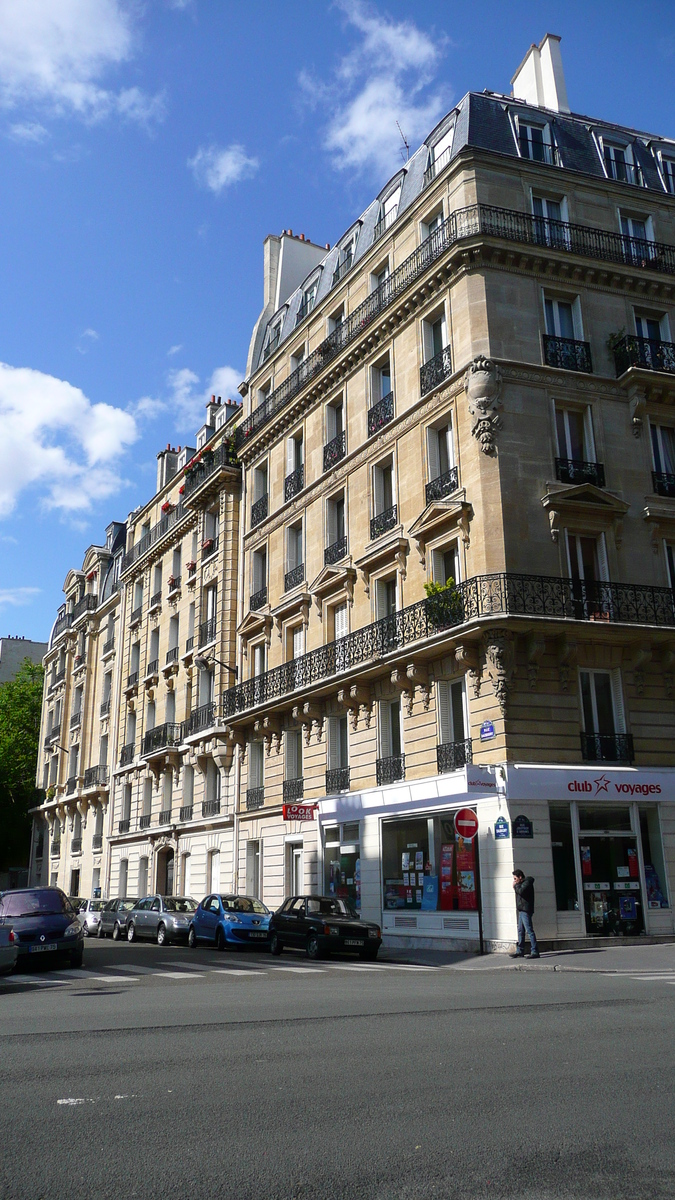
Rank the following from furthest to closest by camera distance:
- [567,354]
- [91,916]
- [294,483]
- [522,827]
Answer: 1. [91,916]
2. [294,483]
3. [567,354]
4. [522,827]

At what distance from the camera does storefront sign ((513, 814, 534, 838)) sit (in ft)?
65.0

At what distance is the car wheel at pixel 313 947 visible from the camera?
19.0 meters

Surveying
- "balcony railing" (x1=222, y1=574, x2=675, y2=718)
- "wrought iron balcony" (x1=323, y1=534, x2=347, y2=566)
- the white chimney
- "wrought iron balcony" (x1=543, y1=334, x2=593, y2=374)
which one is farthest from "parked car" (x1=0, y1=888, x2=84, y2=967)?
the white chimney

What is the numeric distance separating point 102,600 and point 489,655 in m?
36.5

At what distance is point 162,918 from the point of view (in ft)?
86.5

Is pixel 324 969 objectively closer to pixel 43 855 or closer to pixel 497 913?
pixel 497 913

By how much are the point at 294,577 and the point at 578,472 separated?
1063 centimetres

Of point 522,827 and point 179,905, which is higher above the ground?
point 522,827

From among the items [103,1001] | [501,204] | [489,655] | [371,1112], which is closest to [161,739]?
[489,655]

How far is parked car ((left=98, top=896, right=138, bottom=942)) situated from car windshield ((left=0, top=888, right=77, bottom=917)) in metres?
11.1

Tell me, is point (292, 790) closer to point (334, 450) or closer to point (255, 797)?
point (255, 797)

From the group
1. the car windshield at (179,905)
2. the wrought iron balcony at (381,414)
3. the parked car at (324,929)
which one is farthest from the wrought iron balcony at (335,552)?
the parked car at (324,929)

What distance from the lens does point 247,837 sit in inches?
1225

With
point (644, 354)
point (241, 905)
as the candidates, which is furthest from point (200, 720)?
point (644, 354)
